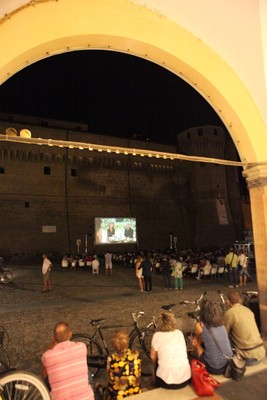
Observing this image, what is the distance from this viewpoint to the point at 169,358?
3164 millimetres

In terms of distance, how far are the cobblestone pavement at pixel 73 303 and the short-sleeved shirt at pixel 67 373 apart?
2.19 meters

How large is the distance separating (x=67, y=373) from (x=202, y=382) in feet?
4.46

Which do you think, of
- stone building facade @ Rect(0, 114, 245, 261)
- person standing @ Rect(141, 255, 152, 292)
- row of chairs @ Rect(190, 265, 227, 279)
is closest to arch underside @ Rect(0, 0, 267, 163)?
person standing @ Rect(141, 255, 152, 292)

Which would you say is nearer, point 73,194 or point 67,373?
point 67,373

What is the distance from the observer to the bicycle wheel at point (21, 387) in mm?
2361

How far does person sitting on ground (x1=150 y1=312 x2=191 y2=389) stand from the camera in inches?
123

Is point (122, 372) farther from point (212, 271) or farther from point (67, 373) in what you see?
point (212, 271)

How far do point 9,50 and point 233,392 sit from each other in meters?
4.43

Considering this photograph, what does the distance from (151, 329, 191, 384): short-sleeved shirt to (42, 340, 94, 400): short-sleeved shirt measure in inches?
32.3

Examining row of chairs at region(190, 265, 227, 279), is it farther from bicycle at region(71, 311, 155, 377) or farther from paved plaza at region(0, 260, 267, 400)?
bicycle at region(71, 311, 155, 377)

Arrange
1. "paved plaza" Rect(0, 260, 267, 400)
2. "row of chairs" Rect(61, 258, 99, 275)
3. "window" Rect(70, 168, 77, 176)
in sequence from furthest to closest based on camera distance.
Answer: "window" Rect(70, 168, 77, 176), "row of chairs" Rect(61, 258, 99, 275), "paved plaza" Rect(0, 260, 267, 400)

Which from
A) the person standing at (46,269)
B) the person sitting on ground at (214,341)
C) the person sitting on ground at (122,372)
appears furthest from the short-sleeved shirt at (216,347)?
the person standing at (46,269)

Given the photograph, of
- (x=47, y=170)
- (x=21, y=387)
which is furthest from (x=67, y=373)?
(x=47, y=170)

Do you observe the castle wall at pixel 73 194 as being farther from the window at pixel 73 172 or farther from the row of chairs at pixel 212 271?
the row of chairs at pixel 212 271
